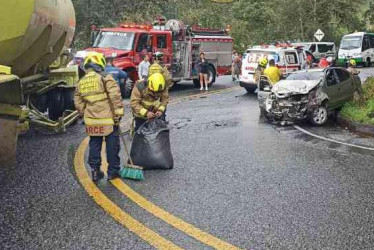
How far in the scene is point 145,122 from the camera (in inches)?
285

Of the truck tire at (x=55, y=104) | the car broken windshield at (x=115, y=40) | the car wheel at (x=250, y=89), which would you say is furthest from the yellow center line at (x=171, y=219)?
the car wheel at (x=250, y=89)

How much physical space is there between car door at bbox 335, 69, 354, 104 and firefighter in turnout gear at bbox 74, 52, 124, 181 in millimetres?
8469

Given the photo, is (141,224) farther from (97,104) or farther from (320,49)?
(320,49)

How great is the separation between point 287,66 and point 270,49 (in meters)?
0.88

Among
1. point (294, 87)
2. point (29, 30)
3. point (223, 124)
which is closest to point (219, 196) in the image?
point (29, 30)

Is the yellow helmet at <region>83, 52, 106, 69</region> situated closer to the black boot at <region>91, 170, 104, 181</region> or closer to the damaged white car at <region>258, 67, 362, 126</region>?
the black boot at <region>91, 170, 104, 181</region>

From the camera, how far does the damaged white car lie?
12195 millimetres

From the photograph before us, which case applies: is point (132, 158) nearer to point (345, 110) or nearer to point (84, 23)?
point (345, 110)

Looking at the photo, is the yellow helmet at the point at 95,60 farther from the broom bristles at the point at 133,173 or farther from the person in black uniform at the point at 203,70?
the person in black uniform at the point at 203,70

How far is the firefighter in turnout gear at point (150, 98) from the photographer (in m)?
7.22

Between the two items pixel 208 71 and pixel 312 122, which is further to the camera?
pixel 208 71

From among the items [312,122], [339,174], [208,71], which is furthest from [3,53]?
[208,71]

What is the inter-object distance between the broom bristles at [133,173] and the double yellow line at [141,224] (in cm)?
12

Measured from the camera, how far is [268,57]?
1858cm
